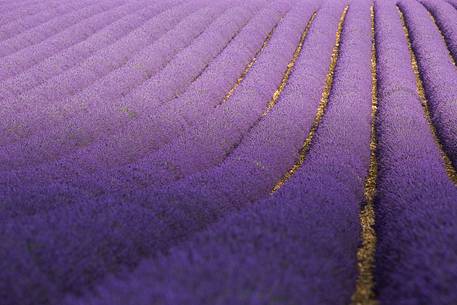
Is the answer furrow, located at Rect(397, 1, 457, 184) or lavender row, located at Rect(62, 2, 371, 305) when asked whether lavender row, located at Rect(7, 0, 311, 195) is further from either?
furrow, located at Rect(397, 1, 457, 184)

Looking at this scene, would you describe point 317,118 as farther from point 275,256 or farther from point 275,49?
point 275,256

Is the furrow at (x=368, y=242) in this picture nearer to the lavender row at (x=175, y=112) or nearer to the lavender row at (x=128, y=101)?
the lavender row at (x=175, y=112)

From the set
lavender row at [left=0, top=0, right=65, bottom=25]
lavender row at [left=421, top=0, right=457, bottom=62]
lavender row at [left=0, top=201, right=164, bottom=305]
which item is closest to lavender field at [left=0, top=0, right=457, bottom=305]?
lavender row at [left=0, top=201, right=164, bottom=305]

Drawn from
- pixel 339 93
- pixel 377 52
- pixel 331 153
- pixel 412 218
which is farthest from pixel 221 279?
pixel 377 52

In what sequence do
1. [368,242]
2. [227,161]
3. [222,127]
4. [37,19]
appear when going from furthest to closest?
[37,19] < [222,127] < [227,161] < [368,242]

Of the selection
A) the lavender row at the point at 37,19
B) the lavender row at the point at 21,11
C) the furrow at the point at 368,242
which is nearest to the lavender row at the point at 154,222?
the furrow at the point at 368,242

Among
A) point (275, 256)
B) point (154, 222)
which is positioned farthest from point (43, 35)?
point (275, 256)
